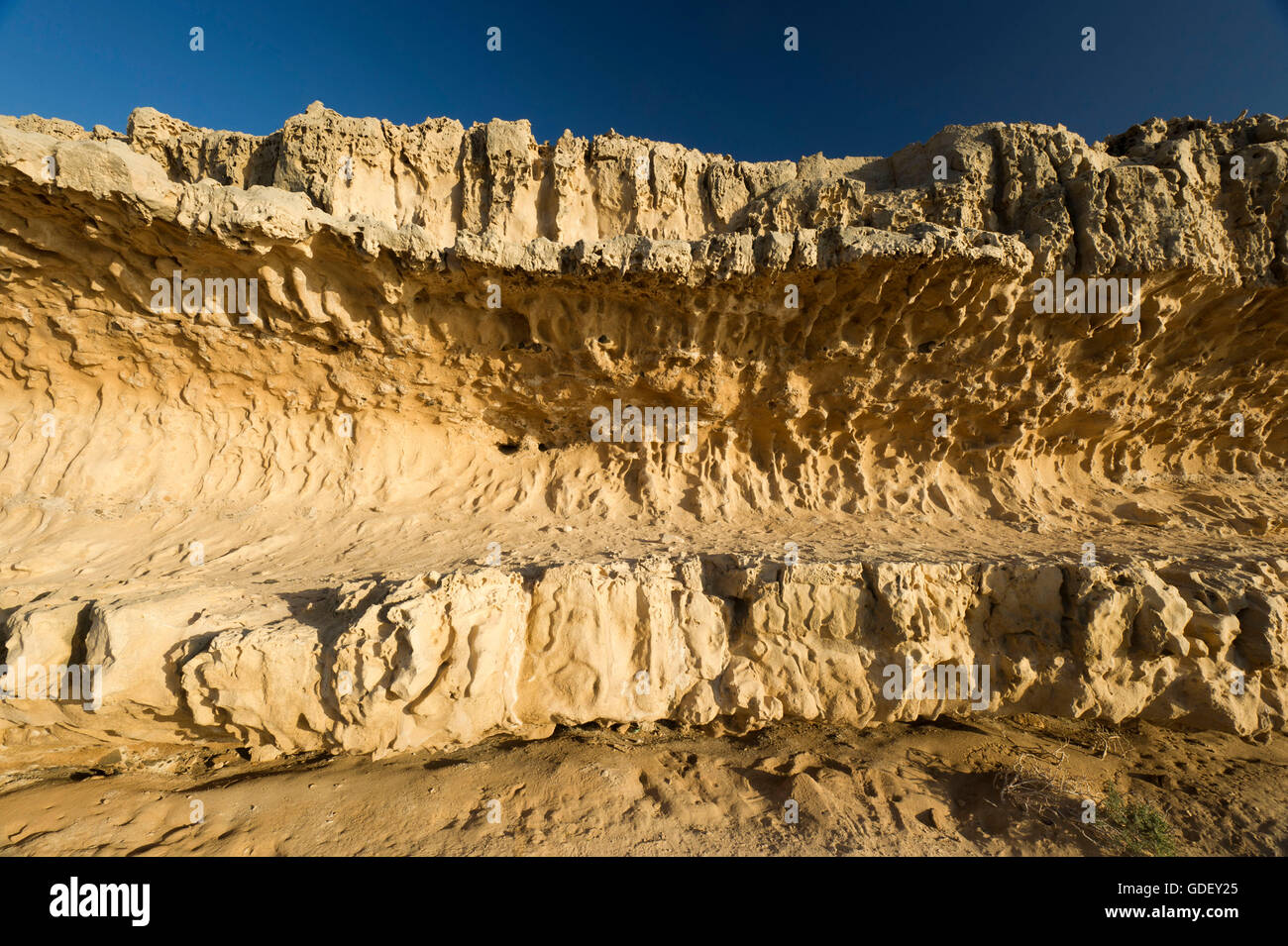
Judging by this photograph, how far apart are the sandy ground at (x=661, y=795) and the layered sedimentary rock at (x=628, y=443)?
49cm

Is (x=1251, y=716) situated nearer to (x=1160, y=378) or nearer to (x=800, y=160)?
(x=1160, y=378)

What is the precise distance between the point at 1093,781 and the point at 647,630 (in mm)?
4256

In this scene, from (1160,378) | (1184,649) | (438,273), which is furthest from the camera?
(1160,378)

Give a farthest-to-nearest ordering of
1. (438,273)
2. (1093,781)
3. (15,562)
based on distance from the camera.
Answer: (438,273) < (15,562) < (1093,781)

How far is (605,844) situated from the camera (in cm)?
362

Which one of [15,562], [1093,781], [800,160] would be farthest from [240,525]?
[1093,781]

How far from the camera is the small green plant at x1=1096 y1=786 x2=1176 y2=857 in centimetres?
372

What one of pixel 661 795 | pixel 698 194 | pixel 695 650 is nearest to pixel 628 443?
pixel 695 650

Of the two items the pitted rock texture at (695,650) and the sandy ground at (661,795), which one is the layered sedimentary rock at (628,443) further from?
the sandy ground at (661,795)

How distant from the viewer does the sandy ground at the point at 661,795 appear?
11.9 feet

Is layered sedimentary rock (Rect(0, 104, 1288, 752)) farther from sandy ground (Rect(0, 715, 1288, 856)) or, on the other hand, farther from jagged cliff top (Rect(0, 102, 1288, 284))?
sandy ground (Rect(0, 715, 1288, 856))

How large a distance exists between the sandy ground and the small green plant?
0.06 metres

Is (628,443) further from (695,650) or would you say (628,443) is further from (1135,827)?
(1135,827)

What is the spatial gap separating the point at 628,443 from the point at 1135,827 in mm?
6010
